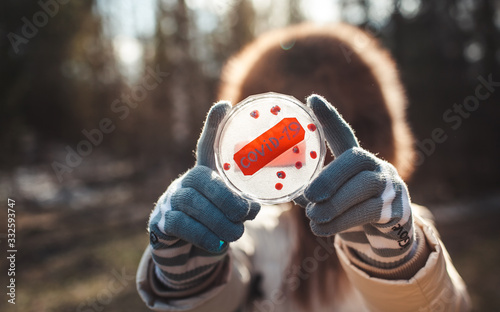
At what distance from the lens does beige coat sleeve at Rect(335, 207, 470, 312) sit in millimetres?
1343

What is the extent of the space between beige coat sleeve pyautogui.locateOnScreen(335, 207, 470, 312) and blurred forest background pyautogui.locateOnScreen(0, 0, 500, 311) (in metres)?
3.85

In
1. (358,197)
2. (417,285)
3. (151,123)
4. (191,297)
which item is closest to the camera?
(358,197)

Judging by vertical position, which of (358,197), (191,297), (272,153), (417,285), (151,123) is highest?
(272,153)

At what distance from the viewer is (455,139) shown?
8438 millimetres

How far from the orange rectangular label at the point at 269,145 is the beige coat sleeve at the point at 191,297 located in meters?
0.62

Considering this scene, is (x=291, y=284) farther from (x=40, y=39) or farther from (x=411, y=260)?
(x=40, y=39)

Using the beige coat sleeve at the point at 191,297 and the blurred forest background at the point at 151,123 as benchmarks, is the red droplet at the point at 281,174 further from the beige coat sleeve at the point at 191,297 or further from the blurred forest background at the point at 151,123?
the blurred forest background at the point at 151,123

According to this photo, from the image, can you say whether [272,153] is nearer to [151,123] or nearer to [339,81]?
[339,81]

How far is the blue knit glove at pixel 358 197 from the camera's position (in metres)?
1.19

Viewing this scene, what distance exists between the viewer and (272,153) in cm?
134

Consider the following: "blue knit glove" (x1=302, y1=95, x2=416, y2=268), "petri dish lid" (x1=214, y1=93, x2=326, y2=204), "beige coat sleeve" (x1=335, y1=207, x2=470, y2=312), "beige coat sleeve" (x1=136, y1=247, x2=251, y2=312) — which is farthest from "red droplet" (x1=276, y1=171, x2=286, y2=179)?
"beige coat sleeve" (x1=136, y1=247, x2=251, y2=312)

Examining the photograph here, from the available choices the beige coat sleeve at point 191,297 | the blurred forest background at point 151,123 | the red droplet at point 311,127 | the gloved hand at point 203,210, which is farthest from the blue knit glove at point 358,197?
the blurred forest background at point 151,123

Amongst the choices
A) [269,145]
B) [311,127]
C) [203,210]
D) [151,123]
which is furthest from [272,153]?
[151,123]

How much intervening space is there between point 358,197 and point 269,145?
39 centimetres
